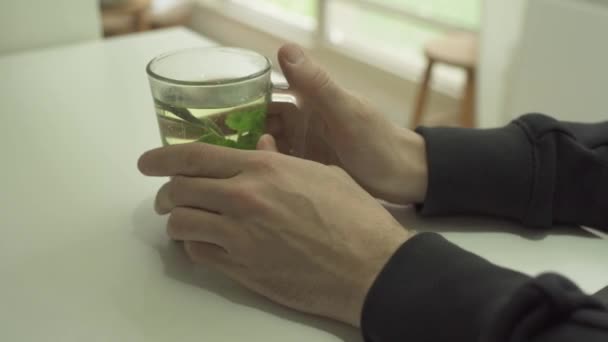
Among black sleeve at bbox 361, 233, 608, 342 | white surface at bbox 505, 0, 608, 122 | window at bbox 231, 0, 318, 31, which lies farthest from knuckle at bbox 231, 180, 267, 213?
window at bbox 231, 0, 318, 31

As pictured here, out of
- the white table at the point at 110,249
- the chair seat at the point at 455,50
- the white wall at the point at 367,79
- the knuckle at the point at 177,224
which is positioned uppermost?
the knuckle at the point at 177,224

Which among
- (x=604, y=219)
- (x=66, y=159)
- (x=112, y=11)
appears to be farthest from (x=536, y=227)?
(x=112, y=11)

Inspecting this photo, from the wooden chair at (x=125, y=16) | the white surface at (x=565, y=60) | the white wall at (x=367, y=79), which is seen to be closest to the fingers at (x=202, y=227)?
the white surface at (x=565, y=60)

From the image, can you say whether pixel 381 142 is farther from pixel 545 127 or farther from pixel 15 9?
pixel 15 9

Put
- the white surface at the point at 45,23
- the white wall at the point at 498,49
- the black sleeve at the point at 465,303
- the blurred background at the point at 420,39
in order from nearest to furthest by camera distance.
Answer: the black sleeve at the point at 465,303 < the white surface at the point at 45,23 < the blurred background at the point at 420,39 < the white wall at the point at 498,49

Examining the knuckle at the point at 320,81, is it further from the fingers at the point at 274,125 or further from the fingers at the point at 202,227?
the fingers at the point at 202,227
